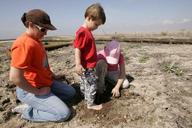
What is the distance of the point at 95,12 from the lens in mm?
3436

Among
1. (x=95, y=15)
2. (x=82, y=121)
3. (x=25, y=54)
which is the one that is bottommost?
(x=82, y=121)

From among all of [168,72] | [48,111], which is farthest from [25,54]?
[168,72]

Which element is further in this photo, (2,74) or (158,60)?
(158,60)

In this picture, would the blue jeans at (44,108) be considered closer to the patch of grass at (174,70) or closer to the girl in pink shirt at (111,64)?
the girl in pink shirt at (111,64)

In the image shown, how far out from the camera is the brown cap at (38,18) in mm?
3160

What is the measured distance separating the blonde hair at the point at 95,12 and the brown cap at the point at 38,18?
0.54 meters

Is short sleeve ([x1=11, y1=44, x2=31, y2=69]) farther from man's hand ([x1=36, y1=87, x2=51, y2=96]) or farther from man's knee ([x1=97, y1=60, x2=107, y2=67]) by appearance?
man's knee ([x1=97, y1=60, x2=107, y2=67])

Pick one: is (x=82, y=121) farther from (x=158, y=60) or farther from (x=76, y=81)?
(x=158, y=60)

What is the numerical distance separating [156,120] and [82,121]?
3.13 feet

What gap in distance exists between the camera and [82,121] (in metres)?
3.45

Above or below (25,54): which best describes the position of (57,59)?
below

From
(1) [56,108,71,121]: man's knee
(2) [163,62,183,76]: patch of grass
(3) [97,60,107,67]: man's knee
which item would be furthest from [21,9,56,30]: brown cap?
(2) [163,62,183,76]: patch of grass

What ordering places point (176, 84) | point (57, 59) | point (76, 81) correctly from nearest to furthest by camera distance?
point (176, 84)
point (76, 81)
point (57, 59)

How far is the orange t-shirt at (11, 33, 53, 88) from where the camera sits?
3091 mm
